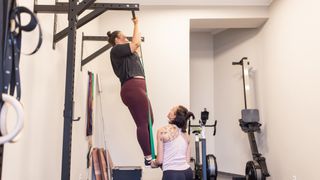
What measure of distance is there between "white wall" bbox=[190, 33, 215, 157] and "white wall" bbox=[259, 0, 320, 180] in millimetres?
1705

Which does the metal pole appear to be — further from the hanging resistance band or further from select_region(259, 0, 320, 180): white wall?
select_region(259, 0, 320, 180): white wall

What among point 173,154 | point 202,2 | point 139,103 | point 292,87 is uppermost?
point 202,2

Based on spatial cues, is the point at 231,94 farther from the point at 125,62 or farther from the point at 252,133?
the point at 125,62

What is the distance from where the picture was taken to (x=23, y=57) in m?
1.93

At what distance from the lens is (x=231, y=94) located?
21.9 ft

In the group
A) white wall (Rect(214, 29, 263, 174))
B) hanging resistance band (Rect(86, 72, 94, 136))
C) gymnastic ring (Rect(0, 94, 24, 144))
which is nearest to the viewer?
gymnastic ring (Rect(0, 94, 24, 144))

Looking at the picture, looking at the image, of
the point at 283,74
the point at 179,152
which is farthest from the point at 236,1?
the point at 179,152

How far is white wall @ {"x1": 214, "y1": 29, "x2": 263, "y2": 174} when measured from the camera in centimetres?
621

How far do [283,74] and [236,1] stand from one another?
4.92 ft

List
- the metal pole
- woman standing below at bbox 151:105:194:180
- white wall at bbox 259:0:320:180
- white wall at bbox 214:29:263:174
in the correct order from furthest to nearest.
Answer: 1. white wall at bbox 214:29:263:174
2. white wall at bbox 259:0:320:180
3. woman standing below at bbox 151:105:194:180
4. the metal pole

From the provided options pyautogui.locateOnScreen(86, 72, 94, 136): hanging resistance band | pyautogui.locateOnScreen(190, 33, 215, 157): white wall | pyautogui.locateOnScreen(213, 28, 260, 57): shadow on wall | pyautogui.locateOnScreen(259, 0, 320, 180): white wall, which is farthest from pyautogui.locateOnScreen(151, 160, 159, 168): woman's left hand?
pyautogui.locateOnScreen(190, 33, 215, 157): white wall

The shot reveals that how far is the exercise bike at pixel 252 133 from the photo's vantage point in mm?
4809

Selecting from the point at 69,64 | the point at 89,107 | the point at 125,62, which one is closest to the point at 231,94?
the point at 89,107

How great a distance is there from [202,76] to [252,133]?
228 centimetres
